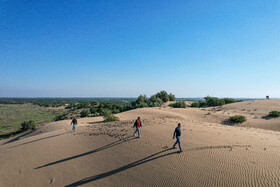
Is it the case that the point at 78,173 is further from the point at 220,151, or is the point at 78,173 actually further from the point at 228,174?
the point at 220,151

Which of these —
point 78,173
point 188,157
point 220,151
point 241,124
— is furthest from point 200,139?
point 241,124

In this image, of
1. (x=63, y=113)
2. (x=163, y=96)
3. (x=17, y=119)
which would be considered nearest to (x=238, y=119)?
(x=163, y=96)

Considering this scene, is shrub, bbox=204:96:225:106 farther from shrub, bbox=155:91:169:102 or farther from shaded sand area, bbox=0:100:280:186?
shaded sand area, bbox=0:100:280:186

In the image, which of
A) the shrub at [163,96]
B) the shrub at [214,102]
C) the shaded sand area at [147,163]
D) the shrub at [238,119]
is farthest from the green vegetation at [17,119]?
the shrub at [214,102]

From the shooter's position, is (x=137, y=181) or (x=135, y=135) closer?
(x=137, y=181)

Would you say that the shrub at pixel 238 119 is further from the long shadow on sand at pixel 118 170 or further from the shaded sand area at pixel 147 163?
the long shadow on sand at pixel 118 170

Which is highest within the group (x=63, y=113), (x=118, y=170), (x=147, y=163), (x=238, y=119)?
(x=238, y=119)

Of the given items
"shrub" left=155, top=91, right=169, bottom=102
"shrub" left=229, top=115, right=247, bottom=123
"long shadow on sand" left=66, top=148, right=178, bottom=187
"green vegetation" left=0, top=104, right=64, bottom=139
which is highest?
"shrub" left=155, top=91, right=169, bottom=102

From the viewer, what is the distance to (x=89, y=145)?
988 cm

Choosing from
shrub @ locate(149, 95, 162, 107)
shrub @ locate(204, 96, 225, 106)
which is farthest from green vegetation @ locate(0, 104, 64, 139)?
shrub @ locate(204, 96, 225, 106)

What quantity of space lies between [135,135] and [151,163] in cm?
401

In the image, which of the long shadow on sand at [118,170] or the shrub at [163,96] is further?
the shrub at [163,96]

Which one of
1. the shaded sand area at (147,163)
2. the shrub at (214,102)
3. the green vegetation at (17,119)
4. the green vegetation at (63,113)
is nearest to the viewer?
the shaded sand area at (147,163)

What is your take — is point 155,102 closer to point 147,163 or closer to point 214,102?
point 214,102
